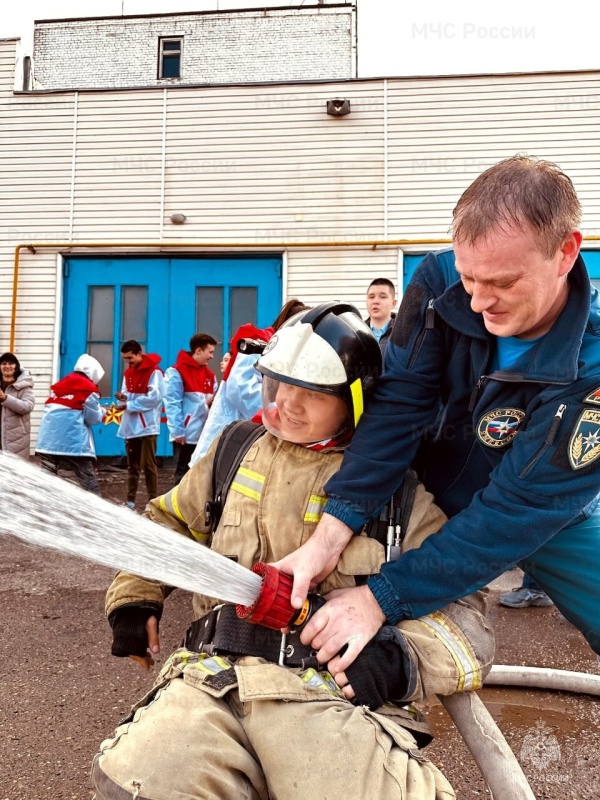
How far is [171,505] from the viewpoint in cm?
207

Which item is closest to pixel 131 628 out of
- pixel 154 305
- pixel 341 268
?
pixel 341 268

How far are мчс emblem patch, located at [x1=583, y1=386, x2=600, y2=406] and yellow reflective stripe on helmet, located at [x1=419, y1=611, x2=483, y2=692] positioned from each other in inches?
25.4

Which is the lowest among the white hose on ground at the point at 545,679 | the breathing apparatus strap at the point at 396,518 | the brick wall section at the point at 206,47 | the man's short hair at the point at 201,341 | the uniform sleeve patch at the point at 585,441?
the white hose on ground at the point at 545,679

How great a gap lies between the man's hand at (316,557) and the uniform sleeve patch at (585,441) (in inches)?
22.6

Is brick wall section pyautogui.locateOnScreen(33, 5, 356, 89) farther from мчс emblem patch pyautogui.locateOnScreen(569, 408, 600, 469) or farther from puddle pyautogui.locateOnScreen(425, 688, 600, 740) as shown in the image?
мчс emblem patch pyautogui.locateOnScreen(569, 408, 600, 469)

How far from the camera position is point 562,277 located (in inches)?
66.4

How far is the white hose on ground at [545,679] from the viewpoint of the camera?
2986 mm

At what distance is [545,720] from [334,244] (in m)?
8.53

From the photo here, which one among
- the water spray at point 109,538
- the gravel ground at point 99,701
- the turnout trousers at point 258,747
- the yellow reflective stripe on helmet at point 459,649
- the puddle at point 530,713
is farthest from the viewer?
the puddle at point 530,713

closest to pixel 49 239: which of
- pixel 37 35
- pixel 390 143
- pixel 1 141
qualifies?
pixel 1 141

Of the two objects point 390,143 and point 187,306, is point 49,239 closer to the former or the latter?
point 187,306

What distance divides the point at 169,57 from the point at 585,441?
15.9 meters

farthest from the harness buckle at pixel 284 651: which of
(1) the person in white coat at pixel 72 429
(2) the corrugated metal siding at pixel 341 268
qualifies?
(2) the corrugated metal siding at pixel 341 268

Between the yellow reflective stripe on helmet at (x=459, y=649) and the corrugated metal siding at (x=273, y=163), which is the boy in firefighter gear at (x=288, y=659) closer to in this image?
the yellow reflective stripe on helmet at (x=459, y=649)
